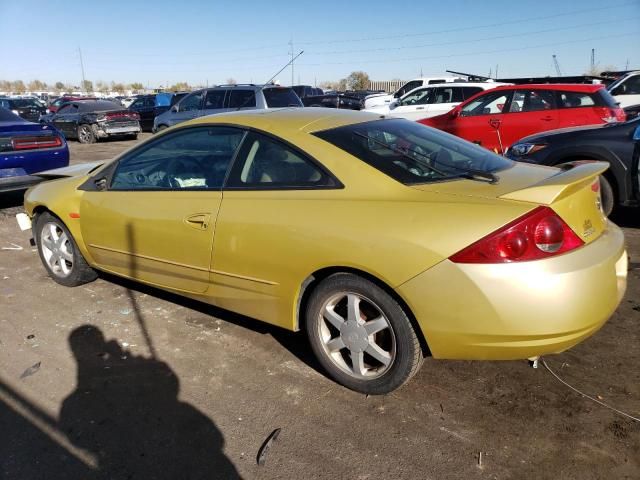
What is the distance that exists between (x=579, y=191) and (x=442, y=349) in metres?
1.07

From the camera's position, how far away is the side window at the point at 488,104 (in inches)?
366

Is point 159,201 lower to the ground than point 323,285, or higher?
higher

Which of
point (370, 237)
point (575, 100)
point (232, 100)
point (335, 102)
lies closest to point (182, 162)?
point (370, 237)

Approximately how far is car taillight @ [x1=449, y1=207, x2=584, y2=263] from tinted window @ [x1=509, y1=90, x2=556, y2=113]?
733 cm

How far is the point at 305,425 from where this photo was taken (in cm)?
264

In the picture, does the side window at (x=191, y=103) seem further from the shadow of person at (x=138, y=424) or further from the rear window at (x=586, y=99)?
the shadow of person at (x=138, y=424)

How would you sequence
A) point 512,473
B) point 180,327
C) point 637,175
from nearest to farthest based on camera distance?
point 512,473 → point 180,327 → point 637,175

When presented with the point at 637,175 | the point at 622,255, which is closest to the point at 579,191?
the point at 622,255

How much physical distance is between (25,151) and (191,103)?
7.81 meters

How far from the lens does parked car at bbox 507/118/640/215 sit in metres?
5.48

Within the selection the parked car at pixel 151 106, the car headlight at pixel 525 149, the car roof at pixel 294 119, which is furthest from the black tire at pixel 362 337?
the parked car at pixel 151 106

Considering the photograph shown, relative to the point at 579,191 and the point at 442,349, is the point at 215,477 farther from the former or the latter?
the point at 579,191

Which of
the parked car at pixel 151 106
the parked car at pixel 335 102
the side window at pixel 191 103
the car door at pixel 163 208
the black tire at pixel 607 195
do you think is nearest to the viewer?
the car door at pixel 163 208

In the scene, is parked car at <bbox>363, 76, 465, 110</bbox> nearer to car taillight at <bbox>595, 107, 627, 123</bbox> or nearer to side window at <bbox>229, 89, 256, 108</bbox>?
side window at <bbox>229, 89, 256, 108</bbox>
